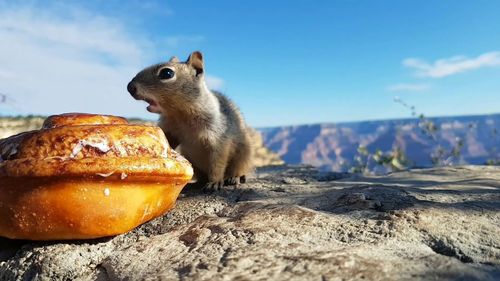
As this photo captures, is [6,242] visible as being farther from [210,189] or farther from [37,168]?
[210,189]

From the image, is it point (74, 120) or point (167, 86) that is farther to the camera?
point (167, 86)

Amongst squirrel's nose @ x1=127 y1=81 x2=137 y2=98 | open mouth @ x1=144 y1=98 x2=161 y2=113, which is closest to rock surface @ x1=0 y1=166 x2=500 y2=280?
open mouth @ x1=144 y1=98 x2=161 y2=113

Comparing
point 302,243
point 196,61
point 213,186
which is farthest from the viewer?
point 196,61

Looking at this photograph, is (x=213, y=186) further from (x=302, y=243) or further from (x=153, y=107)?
(x=302, y=243)

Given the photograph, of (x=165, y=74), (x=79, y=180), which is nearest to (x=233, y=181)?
(x=165, y=74)

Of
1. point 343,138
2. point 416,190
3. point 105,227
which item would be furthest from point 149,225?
point 343,138

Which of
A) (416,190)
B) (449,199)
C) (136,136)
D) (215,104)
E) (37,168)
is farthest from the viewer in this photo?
(215,104)
